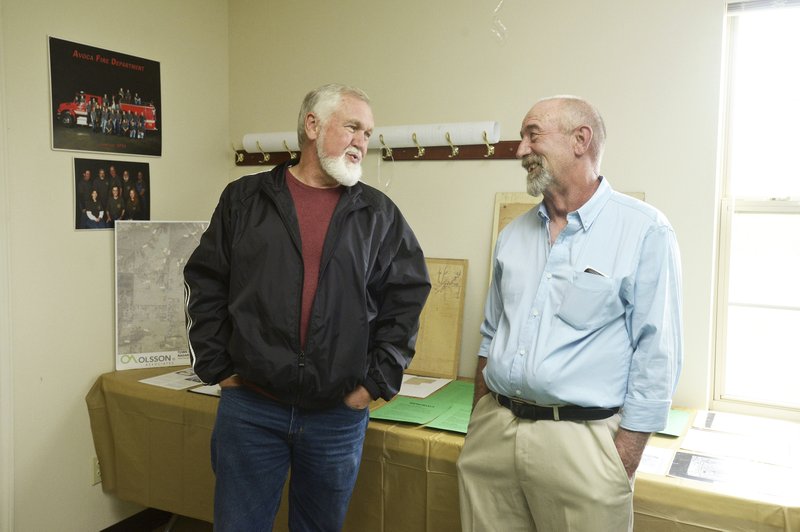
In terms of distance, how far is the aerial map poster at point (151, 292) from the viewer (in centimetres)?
264

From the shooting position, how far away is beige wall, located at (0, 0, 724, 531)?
7.21 feet

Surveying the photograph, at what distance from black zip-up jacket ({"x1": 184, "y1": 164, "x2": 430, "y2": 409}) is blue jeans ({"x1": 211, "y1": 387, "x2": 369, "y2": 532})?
66 mm

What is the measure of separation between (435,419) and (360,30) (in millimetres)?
1710

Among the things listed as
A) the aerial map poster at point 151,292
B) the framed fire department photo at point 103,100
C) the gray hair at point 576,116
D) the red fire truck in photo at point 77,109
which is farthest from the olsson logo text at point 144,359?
the gray hair at point 576,116

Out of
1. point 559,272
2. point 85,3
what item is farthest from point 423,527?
point 85,3

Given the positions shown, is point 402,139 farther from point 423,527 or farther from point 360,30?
point 423,527

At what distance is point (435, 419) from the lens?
207cm

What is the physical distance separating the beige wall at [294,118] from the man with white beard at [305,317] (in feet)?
2.98

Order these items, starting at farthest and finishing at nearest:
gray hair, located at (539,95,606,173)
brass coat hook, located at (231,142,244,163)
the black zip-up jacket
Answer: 1. brass coat hook, located at (231,142,244,163)
2. the black zip-up jacket
3. gray hair, located at (539,95,606,173)

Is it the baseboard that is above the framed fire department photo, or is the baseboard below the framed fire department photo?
below

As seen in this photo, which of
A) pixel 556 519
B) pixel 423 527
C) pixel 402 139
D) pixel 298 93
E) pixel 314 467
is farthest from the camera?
pixel 298 93

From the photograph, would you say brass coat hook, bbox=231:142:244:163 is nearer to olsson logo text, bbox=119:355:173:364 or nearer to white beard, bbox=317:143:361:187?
olsson logo text, bbox=119:355:173:364

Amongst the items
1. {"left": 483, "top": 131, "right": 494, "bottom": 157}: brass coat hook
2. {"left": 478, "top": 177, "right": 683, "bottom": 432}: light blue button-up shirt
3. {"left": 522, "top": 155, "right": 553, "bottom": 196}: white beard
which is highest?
{"left": 483, "top": 131, "right": 494, "bottom": 157}: brass coat hook

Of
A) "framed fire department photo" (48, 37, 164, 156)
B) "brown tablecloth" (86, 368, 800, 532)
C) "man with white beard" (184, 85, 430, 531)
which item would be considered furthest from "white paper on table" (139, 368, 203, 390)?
"framed fire department photo" (48, 37, 164, 156)
